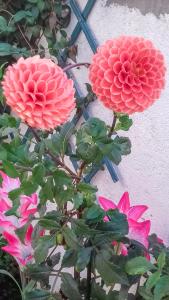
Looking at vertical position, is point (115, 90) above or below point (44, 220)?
above

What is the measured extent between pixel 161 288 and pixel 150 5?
31.1 inches

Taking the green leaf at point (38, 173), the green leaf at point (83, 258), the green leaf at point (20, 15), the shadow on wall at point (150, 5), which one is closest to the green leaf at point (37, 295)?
the green leaf at point (83, 258)

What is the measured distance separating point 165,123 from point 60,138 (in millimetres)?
447

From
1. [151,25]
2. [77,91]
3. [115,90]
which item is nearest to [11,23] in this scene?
[77,91]

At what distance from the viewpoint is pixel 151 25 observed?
1397mm

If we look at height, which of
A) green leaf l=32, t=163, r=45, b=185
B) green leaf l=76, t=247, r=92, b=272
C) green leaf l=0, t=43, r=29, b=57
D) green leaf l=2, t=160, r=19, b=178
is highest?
green leaf l=0, t=43, r=29, b=57

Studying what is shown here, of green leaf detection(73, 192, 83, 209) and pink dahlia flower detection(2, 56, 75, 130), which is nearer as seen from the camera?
pink dahlia flower detection(2, 56, 75, 130)

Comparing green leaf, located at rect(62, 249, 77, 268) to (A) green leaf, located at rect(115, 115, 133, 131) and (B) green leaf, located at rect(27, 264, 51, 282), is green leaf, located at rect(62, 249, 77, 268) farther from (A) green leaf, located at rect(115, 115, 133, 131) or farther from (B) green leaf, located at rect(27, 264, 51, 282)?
(A) green leaf, located at rect(115, 115, 133, 131)

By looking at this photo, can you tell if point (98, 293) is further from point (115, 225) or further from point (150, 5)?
point (150, 5)

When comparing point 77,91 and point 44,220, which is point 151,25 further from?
point 44,220

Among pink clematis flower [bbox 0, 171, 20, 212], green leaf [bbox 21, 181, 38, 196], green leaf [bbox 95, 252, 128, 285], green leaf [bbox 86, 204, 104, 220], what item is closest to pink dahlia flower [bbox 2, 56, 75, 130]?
green leaf [bbox 21, 181, 38, 196]

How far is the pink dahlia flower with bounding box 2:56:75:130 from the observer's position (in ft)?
2.57

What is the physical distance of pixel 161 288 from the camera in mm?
953

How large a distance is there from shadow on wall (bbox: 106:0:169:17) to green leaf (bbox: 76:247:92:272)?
2.18 ft
